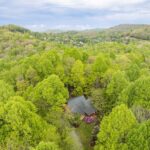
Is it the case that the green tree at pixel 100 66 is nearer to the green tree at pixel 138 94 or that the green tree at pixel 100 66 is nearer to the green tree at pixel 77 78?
the green tree at pixel 77 78

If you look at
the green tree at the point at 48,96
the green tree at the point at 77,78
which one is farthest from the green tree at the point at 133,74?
the green tree at the point at 48,96

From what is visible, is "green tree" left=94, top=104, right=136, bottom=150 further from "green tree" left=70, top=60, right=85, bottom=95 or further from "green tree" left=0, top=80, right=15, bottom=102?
"green tree" left=70, top=60, right=85, bottom=95

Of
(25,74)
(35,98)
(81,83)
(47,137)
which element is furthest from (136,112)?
(25,74)

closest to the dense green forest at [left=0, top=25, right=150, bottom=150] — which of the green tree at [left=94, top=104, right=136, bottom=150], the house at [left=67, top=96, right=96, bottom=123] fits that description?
the green tree at [left=94, top=104, right=136, bottom=150]

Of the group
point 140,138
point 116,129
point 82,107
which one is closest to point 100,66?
point 82,107

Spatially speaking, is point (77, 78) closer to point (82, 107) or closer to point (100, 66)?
point (100, 66)

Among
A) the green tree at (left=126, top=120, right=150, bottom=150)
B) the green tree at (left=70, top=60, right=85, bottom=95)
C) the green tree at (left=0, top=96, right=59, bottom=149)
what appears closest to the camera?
the green tree at (left=126, top=120, right=150, bottom=150)
